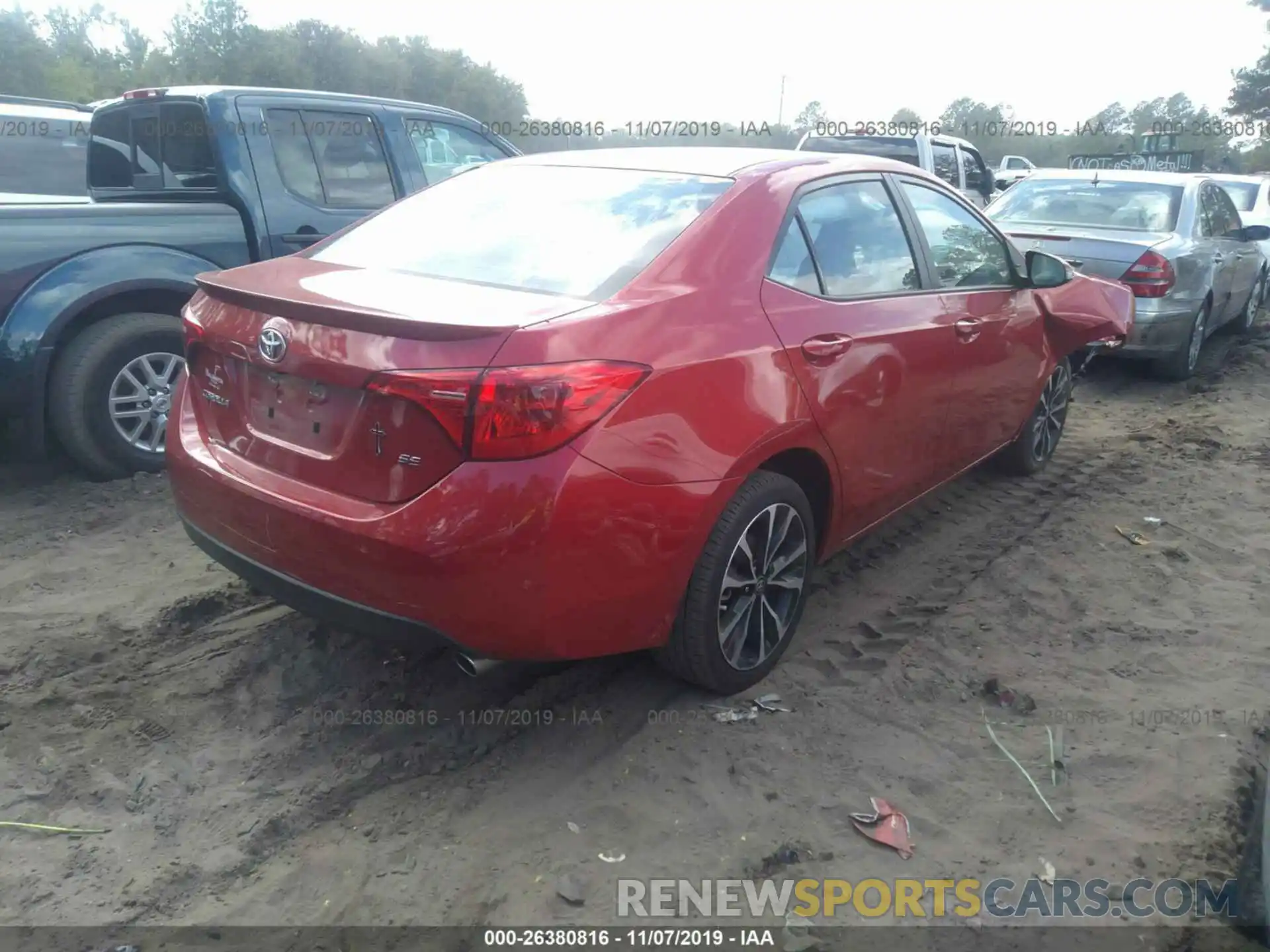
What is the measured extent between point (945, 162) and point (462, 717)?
11.5 metres

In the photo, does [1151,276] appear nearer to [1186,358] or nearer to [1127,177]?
Result: [1186,358]

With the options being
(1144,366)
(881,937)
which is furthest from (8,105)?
(1144,366)

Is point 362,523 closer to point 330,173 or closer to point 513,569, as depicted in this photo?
point 513,569

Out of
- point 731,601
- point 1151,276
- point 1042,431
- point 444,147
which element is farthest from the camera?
point 1151,276

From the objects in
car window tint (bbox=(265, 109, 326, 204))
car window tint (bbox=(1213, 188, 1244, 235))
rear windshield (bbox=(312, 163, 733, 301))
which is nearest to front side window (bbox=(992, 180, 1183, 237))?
car window tint (bbox=(1213, 188, 1244, 235))

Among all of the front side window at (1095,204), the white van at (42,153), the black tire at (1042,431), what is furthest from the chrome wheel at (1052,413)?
the white van at (42,153)

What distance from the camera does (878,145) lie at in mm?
12016

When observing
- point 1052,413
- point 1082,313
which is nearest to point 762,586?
point 1082,313

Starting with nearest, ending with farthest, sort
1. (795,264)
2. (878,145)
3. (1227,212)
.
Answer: (795,264) < (1227,212) < (878,145)

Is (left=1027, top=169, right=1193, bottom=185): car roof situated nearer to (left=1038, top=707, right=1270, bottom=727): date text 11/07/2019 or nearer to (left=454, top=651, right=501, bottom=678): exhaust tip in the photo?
(left=1038, top=707, right=1270, bottom=727): date text 11/07/2019

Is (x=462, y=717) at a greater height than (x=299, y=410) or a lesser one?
lesser

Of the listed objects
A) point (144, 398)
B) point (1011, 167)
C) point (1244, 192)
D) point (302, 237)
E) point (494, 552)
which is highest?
point (1011, 167)

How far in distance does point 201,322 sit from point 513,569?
4.47 ft

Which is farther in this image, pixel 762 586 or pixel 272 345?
pixel 762 586
